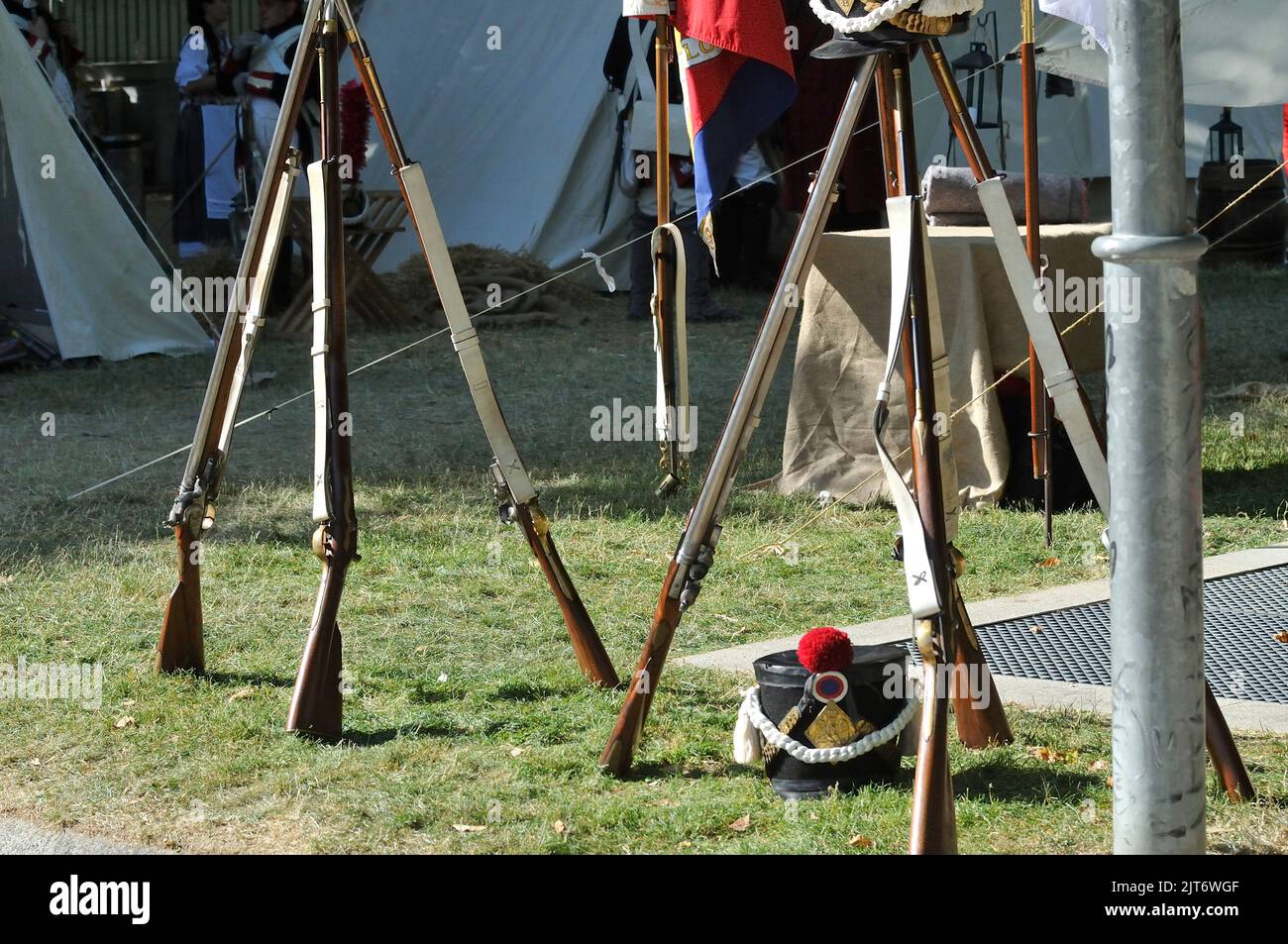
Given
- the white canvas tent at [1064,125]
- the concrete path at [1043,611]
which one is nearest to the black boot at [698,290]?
the white canvas tent at [1064,125]

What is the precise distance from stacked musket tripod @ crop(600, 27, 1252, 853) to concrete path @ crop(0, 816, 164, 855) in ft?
3.53

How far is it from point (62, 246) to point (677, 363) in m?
7.13

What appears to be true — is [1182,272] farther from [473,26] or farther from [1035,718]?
[473,26]

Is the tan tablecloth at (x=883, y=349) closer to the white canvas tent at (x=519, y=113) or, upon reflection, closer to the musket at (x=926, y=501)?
the musket at (x=926, y=501)

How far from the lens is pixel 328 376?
12.8 ft

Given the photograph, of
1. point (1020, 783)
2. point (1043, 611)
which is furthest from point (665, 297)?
point (1043, 611)

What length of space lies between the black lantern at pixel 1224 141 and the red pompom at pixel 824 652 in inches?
431

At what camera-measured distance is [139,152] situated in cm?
1341

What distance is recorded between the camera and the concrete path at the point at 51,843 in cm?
329

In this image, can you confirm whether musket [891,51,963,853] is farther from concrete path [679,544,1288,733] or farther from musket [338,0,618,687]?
musket [338,0,618,687]

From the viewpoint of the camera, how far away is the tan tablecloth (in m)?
6.22

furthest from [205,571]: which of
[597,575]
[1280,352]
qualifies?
[1280,352]

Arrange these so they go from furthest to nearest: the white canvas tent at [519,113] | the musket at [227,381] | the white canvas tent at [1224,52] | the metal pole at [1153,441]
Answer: the white canvas tent at [519,113] < the white canvas tent at [1224,52] < the musket at [227,381] < the metal pole at [1153,441]
